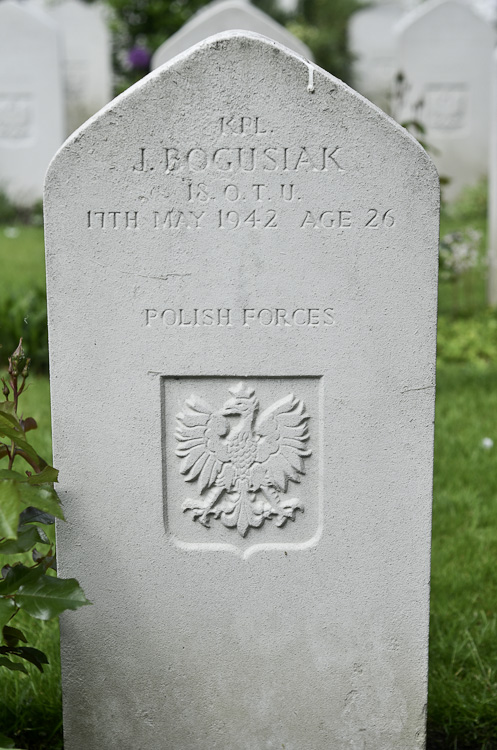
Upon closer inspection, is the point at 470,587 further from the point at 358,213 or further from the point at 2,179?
the point at 2,179

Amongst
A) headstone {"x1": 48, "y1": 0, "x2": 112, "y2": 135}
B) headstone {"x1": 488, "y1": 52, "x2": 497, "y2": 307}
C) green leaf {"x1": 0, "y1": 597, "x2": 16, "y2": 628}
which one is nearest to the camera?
green leaf {"x1": 0, "y1": 597, "x2": 16, "y2": 628}

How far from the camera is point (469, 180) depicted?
1127cm

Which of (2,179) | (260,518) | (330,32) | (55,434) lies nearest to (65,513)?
(55,434)

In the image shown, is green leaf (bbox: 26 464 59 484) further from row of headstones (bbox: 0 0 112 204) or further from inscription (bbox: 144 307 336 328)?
row of headstones (bbox: 0 0 112 204)

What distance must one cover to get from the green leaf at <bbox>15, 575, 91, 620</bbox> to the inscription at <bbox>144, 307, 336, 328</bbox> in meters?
0.59

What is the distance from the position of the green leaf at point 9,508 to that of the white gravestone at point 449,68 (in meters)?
9.09

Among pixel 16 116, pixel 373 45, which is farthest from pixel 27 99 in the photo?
pixel 373 45

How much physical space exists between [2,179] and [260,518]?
32.7ft

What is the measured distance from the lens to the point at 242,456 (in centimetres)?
203

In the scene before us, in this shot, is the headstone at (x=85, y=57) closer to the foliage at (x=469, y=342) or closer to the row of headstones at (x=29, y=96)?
the row of headstones at (x=29, y=96)

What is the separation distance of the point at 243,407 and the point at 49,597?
59 cm

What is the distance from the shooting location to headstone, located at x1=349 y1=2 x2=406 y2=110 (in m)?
15.4

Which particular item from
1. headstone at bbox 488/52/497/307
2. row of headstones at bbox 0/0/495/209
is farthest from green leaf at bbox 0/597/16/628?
row of headstones at bbox 0/0/495/209

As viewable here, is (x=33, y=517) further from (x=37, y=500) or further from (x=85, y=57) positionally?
(x=85, y=57)
